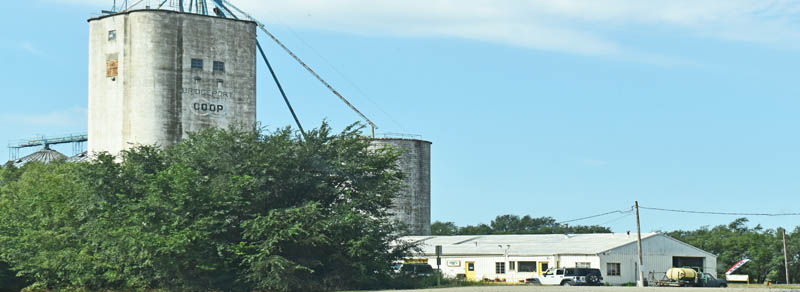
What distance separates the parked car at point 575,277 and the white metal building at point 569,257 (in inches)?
208

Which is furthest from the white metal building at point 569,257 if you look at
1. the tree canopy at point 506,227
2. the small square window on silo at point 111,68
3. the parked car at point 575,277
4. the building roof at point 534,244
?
the tree canopy at point 506,227

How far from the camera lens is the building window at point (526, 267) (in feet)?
225

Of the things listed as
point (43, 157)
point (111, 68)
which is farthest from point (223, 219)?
point (43, 157)

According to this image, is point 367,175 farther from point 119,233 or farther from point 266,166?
point 119,233

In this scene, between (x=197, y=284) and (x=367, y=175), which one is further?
(x=367, y=175)

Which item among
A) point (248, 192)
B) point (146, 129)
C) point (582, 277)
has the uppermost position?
point (146, 129)

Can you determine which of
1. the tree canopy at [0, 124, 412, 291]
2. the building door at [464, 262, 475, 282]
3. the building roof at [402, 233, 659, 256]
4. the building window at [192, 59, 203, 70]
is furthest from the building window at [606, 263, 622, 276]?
the building window at [192, 59, 203, 70]

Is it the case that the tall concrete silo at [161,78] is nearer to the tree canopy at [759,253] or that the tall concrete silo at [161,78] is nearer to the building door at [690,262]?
the building door at [690,262]

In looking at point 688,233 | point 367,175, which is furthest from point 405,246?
point 688,233

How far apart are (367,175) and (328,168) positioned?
218cm

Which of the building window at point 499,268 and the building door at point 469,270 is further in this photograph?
the building door at point 469,270

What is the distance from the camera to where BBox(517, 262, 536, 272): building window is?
68675 mm

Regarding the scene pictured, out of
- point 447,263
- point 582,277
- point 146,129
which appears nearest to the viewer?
point 582,277

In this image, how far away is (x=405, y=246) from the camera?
53.8 meters
